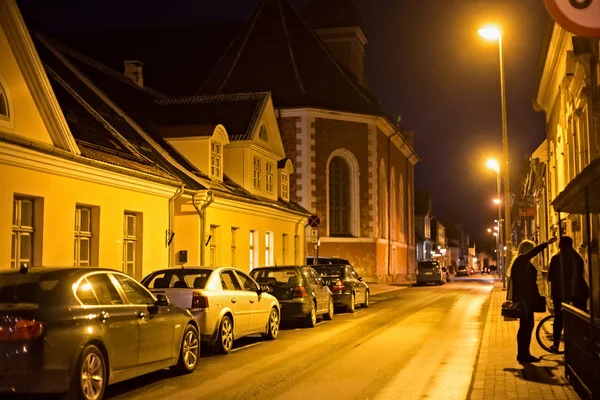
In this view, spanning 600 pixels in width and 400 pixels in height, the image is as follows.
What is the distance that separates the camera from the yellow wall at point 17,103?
1577cm

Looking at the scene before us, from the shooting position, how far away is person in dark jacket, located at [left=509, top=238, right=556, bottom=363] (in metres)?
12.0

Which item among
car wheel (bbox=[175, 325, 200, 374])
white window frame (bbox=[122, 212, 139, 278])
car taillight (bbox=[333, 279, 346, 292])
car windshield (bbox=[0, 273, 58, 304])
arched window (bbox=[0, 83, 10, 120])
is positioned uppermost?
arched window (bbox=[0, 83, 10, 120])

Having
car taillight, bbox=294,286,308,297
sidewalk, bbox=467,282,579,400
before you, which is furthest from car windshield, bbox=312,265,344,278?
sidewalk, bbox=467,282,579,400

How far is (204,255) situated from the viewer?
2405 centimetres

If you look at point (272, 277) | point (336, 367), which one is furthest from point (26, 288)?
point (272, 277)

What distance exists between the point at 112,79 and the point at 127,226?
515 inches

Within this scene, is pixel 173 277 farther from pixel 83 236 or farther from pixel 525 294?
pixel 525 294

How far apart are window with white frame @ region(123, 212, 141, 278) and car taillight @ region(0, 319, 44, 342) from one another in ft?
38.7

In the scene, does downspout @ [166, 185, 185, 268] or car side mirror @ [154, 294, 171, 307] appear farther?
downspout @ [166, 185, 185, 268]

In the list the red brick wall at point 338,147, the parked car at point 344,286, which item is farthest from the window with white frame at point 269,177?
the red brick wall at point 338,147

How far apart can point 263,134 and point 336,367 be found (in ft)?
67.7

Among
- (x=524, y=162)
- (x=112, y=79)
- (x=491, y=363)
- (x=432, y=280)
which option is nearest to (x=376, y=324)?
(x=491, y=363)

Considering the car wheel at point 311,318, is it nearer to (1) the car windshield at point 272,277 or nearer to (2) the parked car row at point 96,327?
(1) the car windshield at point 272,277

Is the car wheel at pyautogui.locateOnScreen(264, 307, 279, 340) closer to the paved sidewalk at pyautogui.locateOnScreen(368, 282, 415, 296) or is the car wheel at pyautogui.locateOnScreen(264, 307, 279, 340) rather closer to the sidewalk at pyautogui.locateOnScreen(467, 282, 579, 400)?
the sidewalk at pyautogui.locateOnScreen(467, 282, 579, 400)
